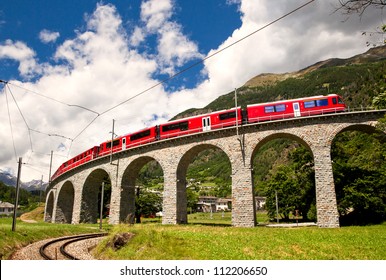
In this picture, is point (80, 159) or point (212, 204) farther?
point (212, 204)

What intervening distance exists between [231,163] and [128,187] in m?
15.4

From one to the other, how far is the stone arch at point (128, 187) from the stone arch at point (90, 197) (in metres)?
5.45

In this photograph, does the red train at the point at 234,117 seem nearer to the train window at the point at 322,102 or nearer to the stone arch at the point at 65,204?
the train window at the point at 322,102

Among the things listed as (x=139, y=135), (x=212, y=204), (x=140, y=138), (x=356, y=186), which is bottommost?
(x=212, y=204)

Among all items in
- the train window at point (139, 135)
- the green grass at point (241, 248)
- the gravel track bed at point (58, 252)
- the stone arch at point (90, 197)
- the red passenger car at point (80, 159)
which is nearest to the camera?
the green grass at point (241, 248)

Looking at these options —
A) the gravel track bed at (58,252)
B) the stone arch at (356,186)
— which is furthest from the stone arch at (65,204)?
the stone arch at (356,186)

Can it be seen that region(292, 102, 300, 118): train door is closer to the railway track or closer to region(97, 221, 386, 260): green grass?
region(97, 221, 386, 260): green grass

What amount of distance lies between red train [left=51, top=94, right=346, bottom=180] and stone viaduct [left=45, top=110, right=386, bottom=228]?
67cm

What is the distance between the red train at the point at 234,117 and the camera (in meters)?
26.1

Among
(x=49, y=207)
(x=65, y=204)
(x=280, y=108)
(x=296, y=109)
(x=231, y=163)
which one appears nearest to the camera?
(x=296, y=109)

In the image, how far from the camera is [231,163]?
91.5 feet

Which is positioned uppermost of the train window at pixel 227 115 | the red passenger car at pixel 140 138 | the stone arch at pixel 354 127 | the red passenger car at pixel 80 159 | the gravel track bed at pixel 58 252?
the train window at pixel 227 115

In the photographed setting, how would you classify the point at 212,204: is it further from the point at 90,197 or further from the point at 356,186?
the point at 356,186

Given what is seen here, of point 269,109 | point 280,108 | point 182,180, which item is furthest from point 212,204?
point 280,108
